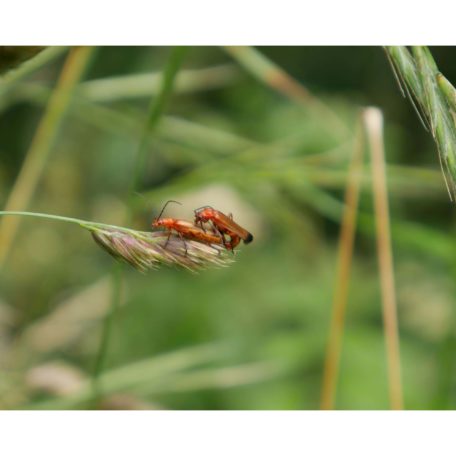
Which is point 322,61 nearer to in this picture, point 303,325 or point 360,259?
point 360,259

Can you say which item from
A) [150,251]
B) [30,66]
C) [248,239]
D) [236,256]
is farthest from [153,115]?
[236,256]

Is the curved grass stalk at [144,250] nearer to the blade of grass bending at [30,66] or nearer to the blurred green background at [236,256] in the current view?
the blade of grass bending at [30,66]

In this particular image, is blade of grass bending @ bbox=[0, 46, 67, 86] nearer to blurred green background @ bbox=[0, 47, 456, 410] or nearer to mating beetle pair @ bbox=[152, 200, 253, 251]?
blurred green background @ bbox=[0, 47, 456, 410]

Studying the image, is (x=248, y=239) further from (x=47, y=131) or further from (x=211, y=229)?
(x=47, y=131)

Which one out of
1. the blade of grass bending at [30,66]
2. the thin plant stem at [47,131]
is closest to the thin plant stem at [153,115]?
the blade of grass bending at [30,66]

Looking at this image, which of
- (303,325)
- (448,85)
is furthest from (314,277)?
(448,85)

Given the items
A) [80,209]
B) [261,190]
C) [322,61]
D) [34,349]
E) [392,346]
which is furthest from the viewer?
[322,61]
